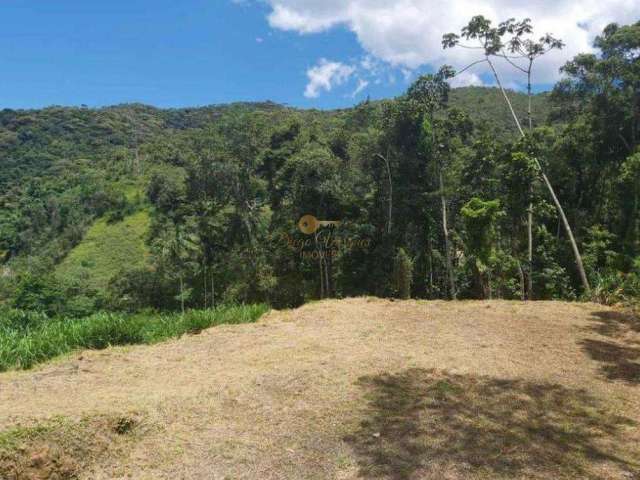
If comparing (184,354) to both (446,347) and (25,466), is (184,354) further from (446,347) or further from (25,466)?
(446,347)

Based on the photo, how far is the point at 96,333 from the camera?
23.9ft

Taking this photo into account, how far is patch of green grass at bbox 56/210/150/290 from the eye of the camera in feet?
122

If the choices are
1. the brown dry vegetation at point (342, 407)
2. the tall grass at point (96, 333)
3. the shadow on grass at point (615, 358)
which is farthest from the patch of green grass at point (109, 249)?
the shadow on grass at point (615, 358)

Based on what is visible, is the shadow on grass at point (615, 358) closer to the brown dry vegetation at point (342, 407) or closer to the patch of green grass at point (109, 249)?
the brown dry vegetation at point (342, 407)

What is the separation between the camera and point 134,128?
290 feet

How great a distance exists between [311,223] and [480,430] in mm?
16166

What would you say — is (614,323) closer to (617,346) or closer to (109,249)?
(617,346)

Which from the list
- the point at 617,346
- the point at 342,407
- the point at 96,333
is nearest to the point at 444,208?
the point at 617,346

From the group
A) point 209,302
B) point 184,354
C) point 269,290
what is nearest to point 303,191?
point 269,290

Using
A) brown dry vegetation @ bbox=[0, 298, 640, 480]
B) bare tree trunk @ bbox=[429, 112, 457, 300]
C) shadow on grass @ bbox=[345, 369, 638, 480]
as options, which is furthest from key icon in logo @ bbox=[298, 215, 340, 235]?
shadow on grass @ bbox=[345, 369, 638, 480]

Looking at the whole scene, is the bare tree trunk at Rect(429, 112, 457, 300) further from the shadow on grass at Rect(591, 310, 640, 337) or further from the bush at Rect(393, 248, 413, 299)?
the shadow on grass at Rect(591, 310, 640, 337)

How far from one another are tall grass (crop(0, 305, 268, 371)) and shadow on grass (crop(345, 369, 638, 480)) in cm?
377

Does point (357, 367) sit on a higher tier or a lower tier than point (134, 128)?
lower

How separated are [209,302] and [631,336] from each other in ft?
59.1
